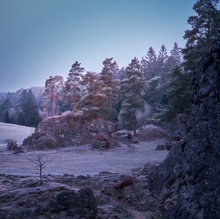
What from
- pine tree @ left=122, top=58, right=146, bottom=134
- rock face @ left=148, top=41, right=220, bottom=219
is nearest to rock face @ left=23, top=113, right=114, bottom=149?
pine tree @ left=122, top=58, right=146, bottom=134

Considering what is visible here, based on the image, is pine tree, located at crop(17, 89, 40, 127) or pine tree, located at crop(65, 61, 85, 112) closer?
pine tree, located at crop(65, 61, 85, 112)

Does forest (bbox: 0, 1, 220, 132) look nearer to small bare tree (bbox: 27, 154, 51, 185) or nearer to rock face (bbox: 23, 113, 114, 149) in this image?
rock face (bbox: 23, 113, 114, 149)

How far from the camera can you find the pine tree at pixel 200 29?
2038cm

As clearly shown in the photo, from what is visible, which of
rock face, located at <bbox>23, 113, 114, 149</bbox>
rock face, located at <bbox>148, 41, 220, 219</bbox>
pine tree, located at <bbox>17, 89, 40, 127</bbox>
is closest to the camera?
rock face, located at <bbox>148, 41, 220, 219</bbox>

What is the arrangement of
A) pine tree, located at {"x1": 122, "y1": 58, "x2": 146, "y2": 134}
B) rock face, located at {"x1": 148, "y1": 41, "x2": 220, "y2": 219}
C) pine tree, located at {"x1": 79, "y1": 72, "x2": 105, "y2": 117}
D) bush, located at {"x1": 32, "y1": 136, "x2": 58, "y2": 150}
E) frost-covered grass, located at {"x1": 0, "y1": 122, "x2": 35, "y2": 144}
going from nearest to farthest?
rock face, located at {"x1": 148, "y1": 41, "x2": 220, "y2": 219}
bush, located at {"x1": 32, "y1": 136, "x2": 58, "y2": 150}
pine tree, located at {"x1": 79, "y1": 72, "x2": 105, "y2": 117}
pine tree, located at {"x1": 122, "y1": 58, "x2": 146, "y2": 134}
frost-covered grass, located at {"x1": 0, "y1": 122, "x2": 35, "y2": 144}

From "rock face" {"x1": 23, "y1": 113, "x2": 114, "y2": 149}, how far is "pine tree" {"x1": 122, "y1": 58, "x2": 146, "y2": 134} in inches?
193

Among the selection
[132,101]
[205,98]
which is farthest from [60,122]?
[205,98]

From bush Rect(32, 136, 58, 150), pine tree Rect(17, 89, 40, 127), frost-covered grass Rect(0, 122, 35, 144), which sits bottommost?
bush Rect(32, 136, 58, 150)

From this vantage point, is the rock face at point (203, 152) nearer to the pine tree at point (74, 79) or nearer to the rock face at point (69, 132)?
the rock face at point (69, 132)

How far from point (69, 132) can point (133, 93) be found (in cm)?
1246

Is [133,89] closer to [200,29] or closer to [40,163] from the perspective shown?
[200,29]

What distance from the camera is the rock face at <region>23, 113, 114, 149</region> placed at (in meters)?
25.6

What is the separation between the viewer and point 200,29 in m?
20.9

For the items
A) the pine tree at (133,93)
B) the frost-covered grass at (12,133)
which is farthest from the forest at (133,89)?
the frost-covered grass at (12,133)
